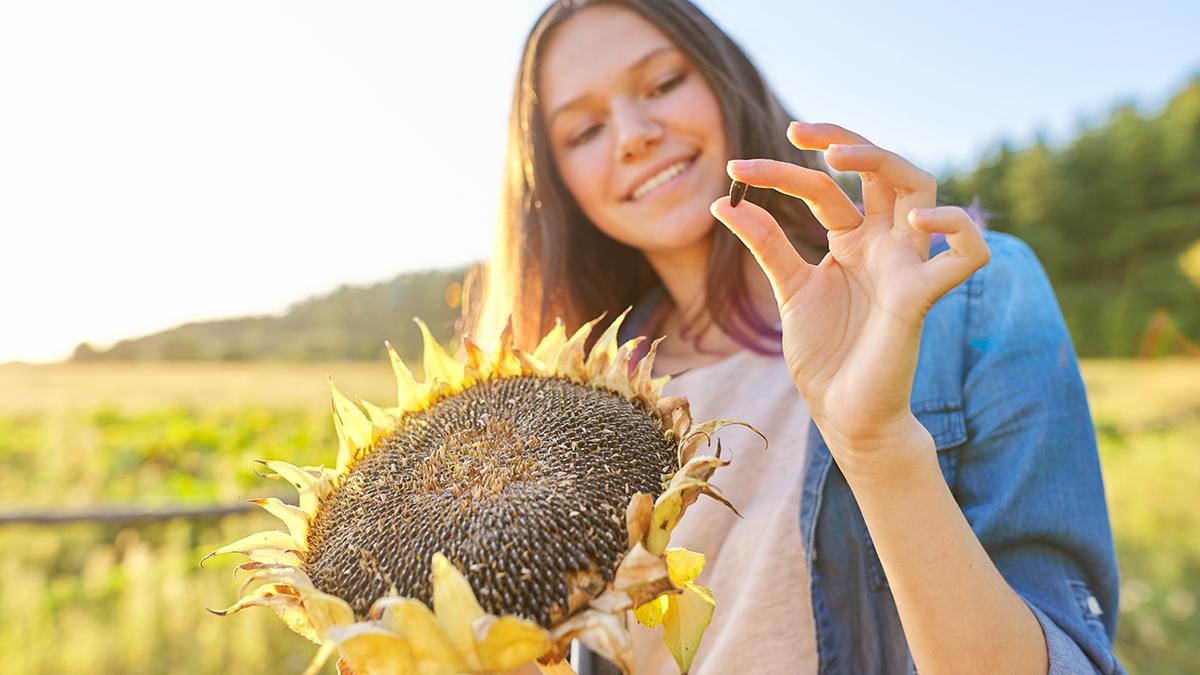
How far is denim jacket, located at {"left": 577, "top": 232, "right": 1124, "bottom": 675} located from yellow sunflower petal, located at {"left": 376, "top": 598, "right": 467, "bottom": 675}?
3.89ft

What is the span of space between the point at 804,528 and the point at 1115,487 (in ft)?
25.5

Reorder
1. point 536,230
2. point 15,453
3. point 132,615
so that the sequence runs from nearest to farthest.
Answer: point 536,230 → point 132,615 → point 15,453

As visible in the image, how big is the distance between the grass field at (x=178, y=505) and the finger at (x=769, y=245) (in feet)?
3.85

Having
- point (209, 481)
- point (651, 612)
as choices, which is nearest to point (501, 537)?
point (651, 612)

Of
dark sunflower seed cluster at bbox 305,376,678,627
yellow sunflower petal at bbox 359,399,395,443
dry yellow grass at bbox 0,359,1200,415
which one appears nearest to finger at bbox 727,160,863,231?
dark sunflower seed cluster at bbox 305,376,678,627

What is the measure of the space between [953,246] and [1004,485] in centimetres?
87

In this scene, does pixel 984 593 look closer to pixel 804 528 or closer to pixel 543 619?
pixel 804 528

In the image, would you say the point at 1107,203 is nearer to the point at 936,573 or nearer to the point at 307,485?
the point at 936,573

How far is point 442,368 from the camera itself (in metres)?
1.44

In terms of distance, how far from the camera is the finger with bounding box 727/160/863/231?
116 centimetres

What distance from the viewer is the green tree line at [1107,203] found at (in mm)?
26266

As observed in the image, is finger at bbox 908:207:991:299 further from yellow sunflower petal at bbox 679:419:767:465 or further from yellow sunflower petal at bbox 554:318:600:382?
yellow sunflower petal at bbox 554:318:600:382

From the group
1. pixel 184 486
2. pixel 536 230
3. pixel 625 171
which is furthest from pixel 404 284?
pixel 184 486

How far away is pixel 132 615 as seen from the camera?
14.9 ft
